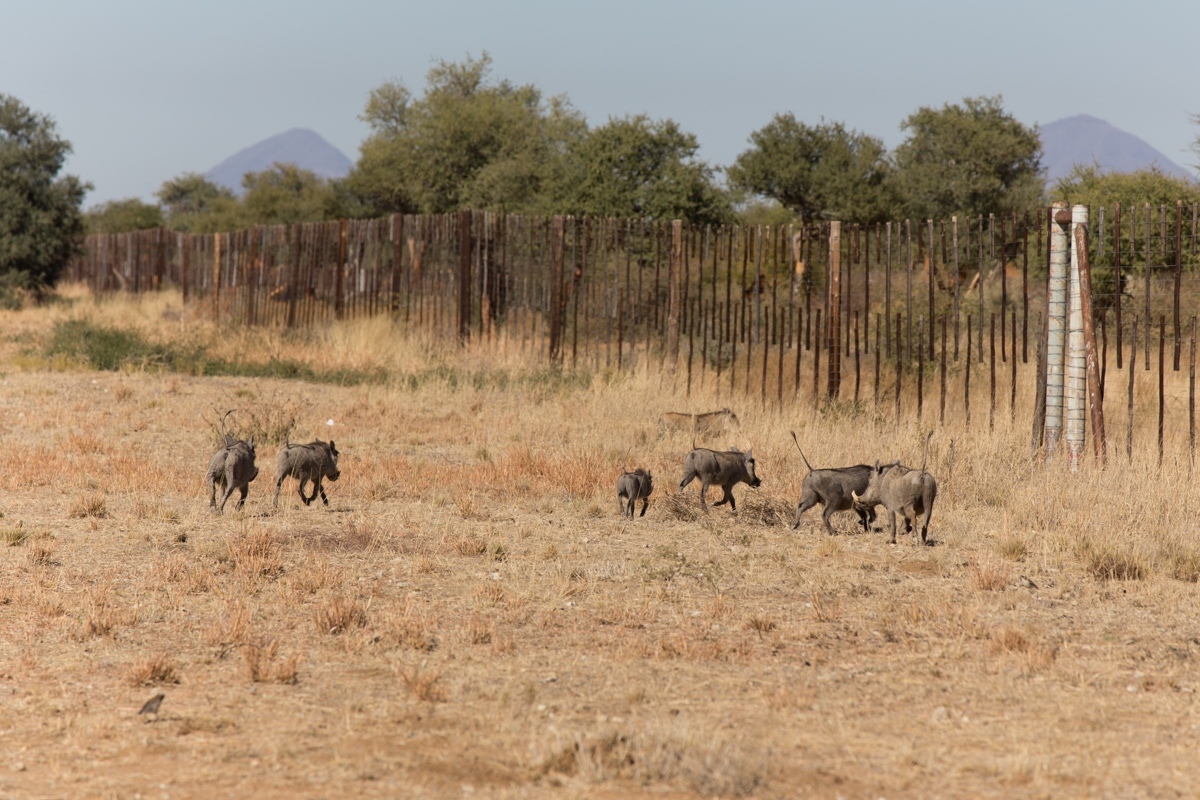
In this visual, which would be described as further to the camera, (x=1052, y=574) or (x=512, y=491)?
(x=512, y=491)

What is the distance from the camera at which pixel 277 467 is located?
9.05m

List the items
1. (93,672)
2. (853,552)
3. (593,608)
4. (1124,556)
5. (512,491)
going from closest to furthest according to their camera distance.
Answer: (93,672), (593,608), (1124,556), (853,552), (512,491)

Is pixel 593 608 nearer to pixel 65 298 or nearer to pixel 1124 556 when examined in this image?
pixel 1124 556

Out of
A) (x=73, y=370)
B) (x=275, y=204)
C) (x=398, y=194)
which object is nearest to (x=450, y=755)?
(x=73, y=370)

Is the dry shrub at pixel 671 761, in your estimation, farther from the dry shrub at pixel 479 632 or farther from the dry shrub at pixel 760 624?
the dry shrub at pixel 760 624

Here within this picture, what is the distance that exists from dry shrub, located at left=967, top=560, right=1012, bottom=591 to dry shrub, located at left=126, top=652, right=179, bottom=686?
4648mm

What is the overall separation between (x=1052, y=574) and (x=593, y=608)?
10.2 feet

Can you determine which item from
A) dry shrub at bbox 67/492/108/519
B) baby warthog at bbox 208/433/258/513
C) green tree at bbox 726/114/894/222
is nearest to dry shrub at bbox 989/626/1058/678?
baby warthog at bbox 208/433/258/513

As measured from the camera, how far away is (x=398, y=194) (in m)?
46.9

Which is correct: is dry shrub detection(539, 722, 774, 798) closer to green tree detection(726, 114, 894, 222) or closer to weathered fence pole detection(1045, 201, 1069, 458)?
weathered fence pole detection(1045, 201, 1069, 458)

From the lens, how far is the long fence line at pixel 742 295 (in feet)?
41.3

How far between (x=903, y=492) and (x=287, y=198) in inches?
1933

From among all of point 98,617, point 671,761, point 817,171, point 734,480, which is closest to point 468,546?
point 734,480

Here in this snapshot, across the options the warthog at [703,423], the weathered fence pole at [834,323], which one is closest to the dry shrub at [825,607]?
the warthog at [703,423]
